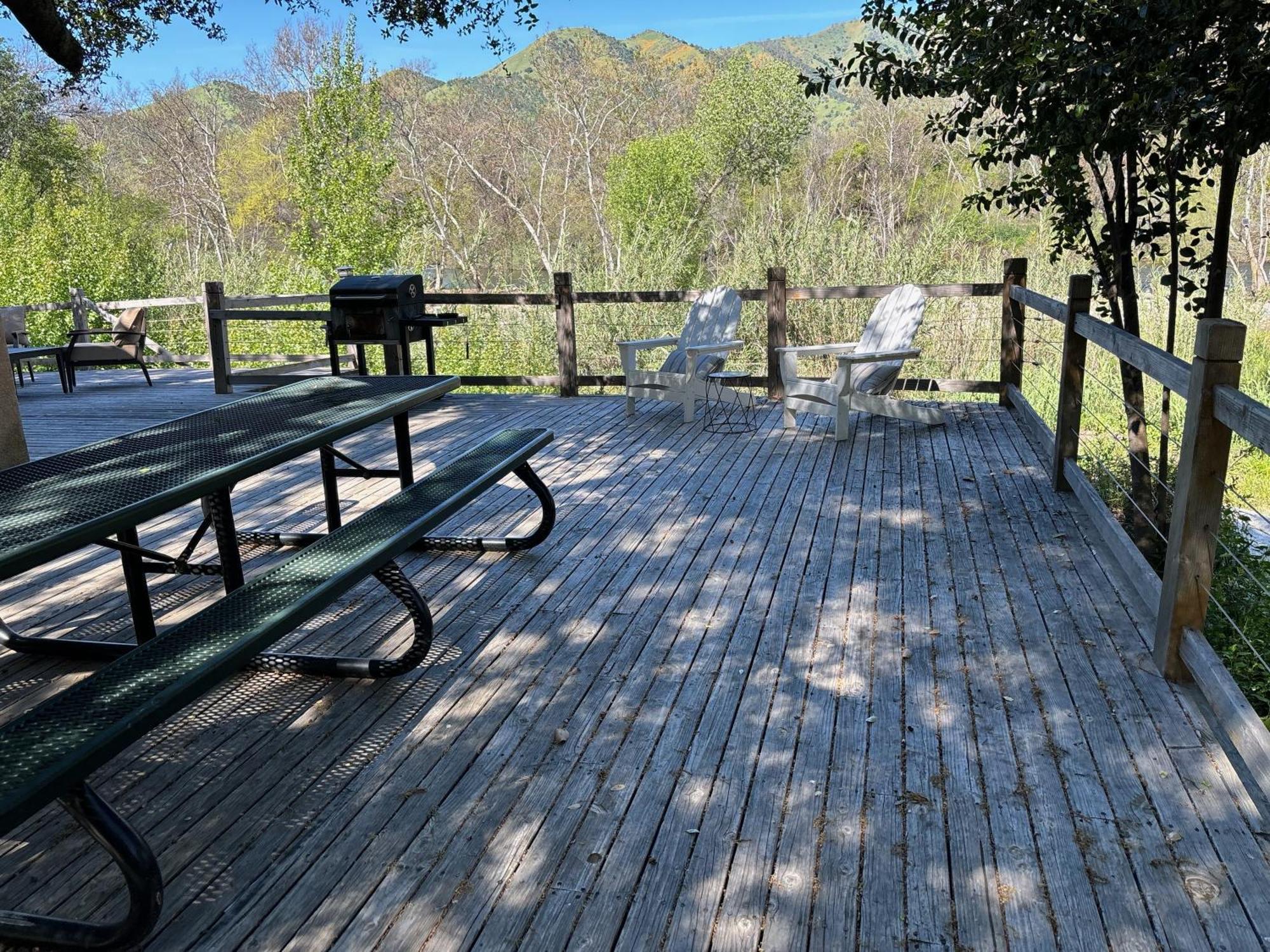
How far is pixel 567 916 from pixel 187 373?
32.7 feet

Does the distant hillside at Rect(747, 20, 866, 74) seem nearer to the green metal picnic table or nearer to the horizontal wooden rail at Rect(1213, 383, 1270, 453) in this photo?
the green metal picnic table

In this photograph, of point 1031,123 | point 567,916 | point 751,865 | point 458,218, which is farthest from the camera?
point 458,218

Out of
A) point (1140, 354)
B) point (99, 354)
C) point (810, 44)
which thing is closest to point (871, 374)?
point (1140, 354)

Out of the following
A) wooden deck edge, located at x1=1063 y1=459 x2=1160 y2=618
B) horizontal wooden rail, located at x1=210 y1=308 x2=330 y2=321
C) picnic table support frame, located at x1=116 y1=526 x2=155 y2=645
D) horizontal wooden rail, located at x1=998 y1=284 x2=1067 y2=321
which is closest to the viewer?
picnic table support frame, located at x1=116 y1=526 x2=155 y2=645

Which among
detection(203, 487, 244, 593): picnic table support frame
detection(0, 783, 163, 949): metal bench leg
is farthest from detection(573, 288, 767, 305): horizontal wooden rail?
detection(0, 783, 163, 949): metal bench leg

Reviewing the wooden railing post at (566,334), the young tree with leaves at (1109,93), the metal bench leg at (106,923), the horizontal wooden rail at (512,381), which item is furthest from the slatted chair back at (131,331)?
the metal bench leg at (106,923)

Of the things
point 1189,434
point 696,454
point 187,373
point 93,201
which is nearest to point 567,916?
point 1189,434

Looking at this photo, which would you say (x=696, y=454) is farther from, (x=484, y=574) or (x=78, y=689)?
(x=78, y=689)

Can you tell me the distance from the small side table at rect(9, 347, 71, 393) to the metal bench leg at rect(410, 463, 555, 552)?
6.34 meters

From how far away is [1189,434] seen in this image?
8.14 feet

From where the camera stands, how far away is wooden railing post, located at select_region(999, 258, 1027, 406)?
6781mm

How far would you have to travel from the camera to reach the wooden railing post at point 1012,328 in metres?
6.78

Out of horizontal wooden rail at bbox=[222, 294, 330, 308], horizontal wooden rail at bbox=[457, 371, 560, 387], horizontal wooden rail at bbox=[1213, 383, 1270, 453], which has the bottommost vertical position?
horizontal wooden rail at bbox=[457, 371, 560, 387]

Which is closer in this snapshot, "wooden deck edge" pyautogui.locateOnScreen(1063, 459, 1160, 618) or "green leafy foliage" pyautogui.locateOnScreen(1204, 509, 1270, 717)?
"wooden deck edge" pyautogui.locateOnScreen(1063, 459, 1160, 618)
